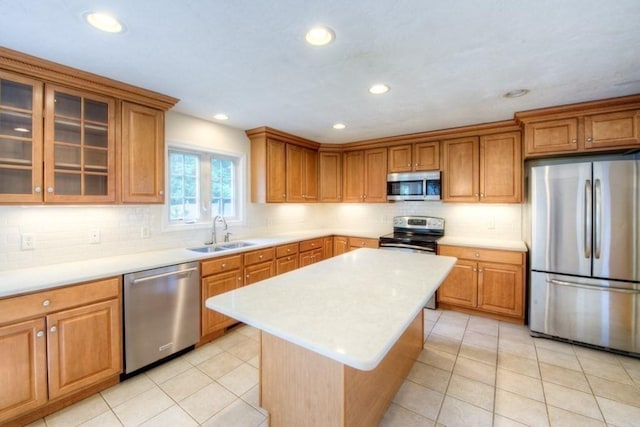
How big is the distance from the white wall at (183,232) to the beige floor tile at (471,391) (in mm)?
2271

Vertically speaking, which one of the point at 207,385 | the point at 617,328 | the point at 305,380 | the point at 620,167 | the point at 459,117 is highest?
the point at 459,117

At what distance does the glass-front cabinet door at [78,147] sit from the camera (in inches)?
80.9

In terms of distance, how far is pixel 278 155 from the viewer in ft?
13.1

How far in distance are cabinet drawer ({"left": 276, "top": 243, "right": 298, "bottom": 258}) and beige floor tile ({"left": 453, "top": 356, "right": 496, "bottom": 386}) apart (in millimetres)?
2203

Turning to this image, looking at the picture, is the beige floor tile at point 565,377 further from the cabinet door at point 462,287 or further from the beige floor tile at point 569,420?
the cabinet door at point 462,287

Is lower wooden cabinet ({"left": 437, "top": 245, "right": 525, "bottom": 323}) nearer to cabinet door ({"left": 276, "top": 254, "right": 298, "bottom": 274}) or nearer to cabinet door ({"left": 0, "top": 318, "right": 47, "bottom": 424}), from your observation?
cabinet door ({"left": 276, "top": 254, "right": 298, "bottom": 274})

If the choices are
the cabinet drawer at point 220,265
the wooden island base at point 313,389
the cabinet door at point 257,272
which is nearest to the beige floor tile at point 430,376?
the wooden island base at point 313,389

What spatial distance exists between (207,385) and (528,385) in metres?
2.50

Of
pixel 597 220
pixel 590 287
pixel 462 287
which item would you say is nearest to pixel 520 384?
pixel 590 287

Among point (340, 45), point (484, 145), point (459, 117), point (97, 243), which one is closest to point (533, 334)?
point (484, 145)

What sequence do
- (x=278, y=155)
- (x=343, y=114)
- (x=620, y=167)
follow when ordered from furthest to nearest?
(x=278, y=155)
(x=343, y=114)
(x=620, y=167)

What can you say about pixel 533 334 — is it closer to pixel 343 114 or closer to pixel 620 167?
pixel 620 167

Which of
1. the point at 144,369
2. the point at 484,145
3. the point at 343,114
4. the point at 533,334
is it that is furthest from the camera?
the point at 484,145

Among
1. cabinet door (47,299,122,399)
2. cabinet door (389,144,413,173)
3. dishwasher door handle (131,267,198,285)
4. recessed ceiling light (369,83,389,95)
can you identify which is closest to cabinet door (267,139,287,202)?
dishwasher door handle (131,267,198,285)
